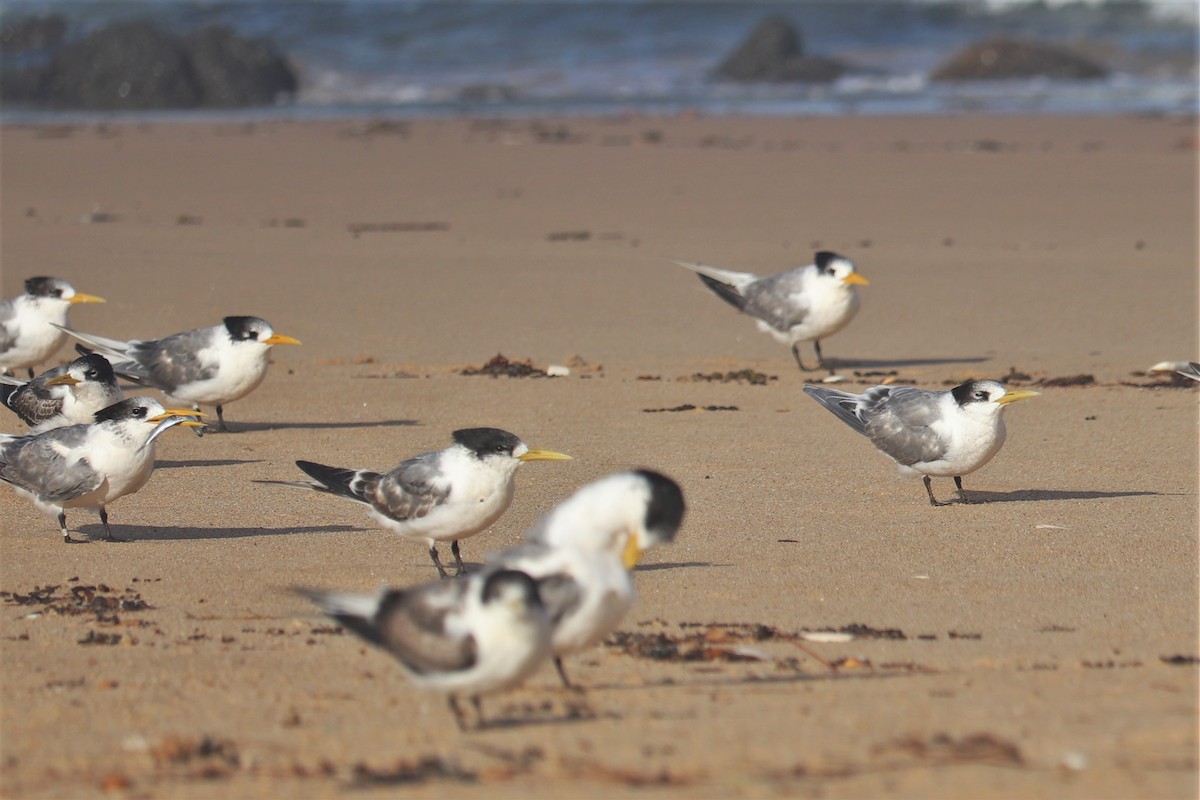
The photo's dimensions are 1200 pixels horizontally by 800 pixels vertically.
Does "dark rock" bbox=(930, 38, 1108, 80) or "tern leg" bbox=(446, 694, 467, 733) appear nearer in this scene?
"tern leg" bbox=(446, 694, 467, 733)

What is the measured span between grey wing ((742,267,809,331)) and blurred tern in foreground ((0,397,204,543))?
438 centimetres

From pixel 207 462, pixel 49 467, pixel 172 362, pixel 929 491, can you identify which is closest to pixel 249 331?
pixel 172 362

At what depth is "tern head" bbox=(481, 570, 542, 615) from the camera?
364cm

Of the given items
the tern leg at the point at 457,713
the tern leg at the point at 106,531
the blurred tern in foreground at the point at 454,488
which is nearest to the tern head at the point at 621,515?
the tern leg at the point at 457,713

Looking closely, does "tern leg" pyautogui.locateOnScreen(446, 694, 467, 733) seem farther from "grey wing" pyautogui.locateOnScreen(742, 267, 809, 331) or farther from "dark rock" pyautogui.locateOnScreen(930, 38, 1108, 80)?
"dark rock" pyautogui.locateOnScreen(930, 38, 1108, 80)

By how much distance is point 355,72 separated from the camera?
30.1 metres

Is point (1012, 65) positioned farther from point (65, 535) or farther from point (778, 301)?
point (65, 535)

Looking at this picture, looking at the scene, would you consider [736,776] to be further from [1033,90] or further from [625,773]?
[1033,90]

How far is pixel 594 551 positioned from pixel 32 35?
29.3m

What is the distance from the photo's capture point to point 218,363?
7.99m

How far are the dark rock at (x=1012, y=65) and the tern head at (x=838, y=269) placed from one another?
19.5 meters

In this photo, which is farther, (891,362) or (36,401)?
(891,362)

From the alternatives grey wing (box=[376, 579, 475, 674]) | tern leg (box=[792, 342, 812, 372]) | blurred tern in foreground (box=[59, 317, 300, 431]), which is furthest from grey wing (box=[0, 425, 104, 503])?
tern leg (box=[792, 342, 812, 372])

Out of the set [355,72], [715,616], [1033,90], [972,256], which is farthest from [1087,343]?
[355,72]
